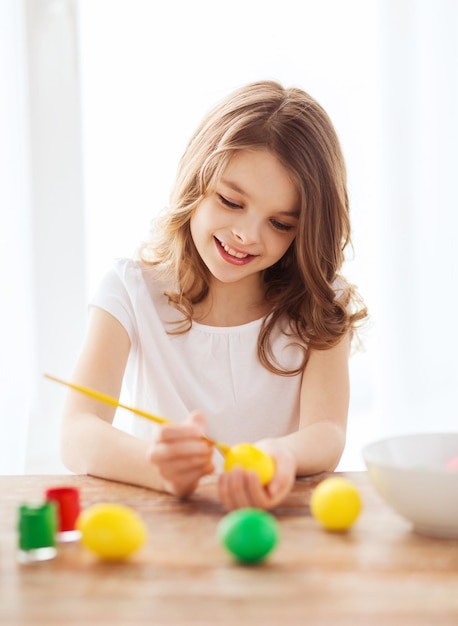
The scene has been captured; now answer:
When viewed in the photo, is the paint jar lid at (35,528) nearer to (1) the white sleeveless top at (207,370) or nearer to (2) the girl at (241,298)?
(2) the girl at (241,298)

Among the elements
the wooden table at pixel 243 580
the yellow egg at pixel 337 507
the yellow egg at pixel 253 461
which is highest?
the yellow egg at pixel 253 461

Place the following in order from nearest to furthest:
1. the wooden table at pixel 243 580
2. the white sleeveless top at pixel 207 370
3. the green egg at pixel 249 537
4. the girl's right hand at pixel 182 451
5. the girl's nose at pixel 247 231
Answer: the wooden table at pixel 243 580
the green egg at pixel 249 537
the girl's right hand at pixel 182 451
the girl's nose at pixel 247 231
the white sleeveless top at pixel 207 370

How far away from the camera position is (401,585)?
0.78 metres

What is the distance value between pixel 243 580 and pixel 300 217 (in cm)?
87

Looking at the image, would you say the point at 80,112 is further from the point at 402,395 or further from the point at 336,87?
the point at 402,395

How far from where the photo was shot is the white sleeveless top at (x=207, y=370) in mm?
1665

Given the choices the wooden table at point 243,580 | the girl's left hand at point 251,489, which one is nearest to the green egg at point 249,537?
the wooden table at point 243,580

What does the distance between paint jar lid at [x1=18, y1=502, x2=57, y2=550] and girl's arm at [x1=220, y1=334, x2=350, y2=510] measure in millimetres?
234

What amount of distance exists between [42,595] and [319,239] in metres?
0.99

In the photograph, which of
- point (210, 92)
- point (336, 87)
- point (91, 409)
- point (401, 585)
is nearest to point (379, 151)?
point (336, 87)

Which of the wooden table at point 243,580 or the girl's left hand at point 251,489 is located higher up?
the girl's left hand at point 251,489

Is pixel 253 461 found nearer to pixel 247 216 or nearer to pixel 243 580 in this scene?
pixel 243 580

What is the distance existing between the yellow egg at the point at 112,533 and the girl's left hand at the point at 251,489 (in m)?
0.15

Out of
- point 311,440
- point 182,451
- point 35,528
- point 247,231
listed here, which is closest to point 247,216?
point 247,231
